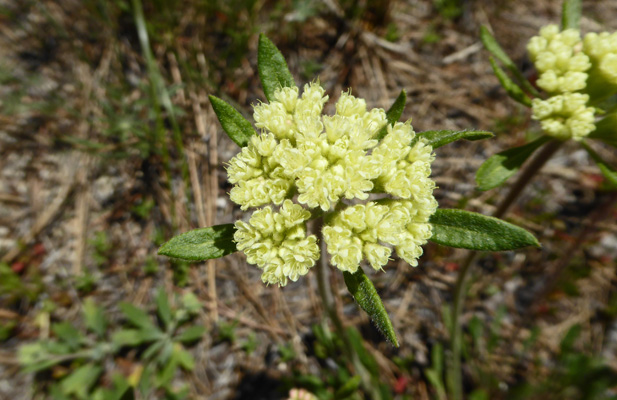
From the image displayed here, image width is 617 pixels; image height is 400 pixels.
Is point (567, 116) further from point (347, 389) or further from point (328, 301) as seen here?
point (347, 389)

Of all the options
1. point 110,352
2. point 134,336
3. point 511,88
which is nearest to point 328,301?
point 511,88

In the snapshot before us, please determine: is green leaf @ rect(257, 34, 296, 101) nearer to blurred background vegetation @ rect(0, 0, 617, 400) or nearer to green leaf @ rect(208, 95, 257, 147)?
green leaf @ rect(208, 95, 257, 147)

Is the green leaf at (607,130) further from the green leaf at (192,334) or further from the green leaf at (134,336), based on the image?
the green leaf at (134,336)

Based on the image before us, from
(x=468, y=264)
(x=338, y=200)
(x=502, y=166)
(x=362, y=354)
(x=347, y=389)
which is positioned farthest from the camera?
(x=362, y=354)

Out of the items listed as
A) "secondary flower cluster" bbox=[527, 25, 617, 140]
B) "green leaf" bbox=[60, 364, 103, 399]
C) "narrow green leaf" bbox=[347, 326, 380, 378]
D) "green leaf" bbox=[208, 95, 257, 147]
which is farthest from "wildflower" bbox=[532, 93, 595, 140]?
"green leaf" bbox=[60, 364, 103, 399]

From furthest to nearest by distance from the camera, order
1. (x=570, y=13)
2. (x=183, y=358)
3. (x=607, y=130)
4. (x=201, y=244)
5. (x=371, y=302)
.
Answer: (x=183, y=358) < (x=570, y=13) < (x=607, y=130) < (x=201, y=244) < (x=371, y=302)

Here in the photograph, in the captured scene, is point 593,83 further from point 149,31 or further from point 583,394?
point 149,31

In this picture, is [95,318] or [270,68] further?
[95,318]
